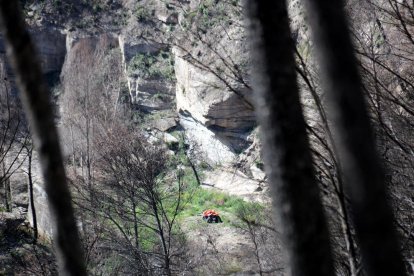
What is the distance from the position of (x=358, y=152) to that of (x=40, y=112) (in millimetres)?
2660

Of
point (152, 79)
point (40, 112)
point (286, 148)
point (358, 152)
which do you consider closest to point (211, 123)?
point (152, 79)

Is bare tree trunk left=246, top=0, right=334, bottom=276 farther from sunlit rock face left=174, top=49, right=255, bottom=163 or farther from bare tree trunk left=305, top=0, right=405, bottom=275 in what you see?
sunlit rock face left=174, top=49, right=255, bottom=163

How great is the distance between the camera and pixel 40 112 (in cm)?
509

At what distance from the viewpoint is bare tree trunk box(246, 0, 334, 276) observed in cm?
418

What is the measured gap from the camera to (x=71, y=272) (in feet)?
17.4

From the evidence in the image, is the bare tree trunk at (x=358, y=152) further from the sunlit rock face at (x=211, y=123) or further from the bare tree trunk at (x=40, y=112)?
the sunlit rock face at (x=211, y=123)

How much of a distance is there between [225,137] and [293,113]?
33.1 metres

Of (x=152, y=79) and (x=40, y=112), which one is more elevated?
(x=152, y=79)

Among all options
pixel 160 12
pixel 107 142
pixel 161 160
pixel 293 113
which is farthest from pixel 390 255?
pixel 160 12

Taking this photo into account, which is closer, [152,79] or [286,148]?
[286,148]

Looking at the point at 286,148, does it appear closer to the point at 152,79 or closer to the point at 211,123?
the point at 211,123

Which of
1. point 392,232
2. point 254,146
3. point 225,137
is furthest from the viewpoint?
point 225,137

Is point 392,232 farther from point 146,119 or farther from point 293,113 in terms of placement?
point 146,119

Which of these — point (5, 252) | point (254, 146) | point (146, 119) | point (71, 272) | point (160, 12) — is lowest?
point (71, 272)
